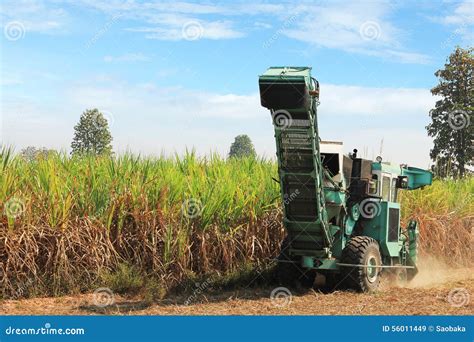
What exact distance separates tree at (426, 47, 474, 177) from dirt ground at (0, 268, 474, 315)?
28.3 metres

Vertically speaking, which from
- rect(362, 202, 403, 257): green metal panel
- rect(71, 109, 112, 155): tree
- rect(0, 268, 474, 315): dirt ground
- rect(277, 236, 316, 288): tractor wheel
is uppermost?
rect(71, 109, 112, 155): tree

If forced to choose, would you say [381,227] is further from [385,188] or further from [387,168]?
[387,168]

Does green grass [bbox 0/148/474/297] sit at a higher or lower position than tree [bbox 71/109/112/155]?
lower

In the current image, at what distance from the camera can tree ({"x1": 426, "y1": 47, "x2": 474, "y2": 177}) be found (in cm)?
3741

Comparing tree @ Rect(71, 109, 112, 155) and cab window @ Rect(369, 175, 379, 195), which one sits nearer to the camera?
cab window @ Rect(369, 175, 379, 195)

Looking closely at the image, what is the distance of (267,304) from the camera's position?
9.47m

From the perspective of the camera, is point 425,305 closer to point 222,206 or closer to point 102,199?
point 222,206

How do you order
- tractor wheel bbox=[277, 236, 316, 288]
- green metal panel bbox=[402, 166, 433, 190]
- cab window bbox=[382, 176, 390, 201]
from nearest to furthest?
tractor wheel bbox=[277, 236, 316, 288]
cab window bbox=[382, 176, 390, 201]
green metal panel bbox=[402, 166, 433, 190]

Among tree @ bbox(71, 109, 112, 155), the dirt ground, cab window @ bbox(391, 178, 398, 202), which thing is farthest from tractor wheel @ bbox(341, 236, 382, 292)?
tree @ bbox(71, 109, 112, 155)

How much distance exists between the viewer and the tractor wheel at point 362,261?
10172 millimetres

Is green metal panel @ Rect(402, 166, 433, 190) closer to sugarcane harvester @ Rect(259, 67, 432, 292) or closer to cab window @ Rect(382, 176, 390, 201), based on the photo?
sugarcane harvester @ Rect(259, 67, 432, 292)

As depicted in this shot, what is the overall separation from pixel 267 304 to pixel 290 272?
1.48 meters

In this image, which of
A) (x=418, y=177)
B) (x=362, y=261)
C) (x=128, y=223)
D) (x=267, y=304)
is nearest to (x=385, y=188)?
(x=418, y=177)

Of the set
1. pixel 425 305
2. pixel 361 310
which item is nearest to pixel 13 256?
pixel 361 310
